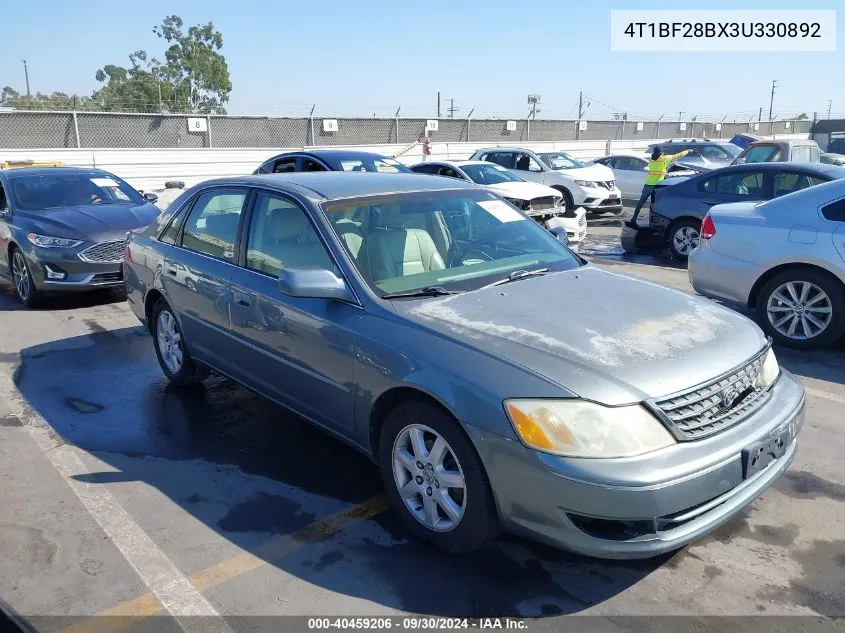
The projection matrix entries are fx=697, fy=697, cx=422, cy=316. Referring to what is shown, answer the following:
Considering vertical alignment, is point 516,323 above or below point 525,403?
above

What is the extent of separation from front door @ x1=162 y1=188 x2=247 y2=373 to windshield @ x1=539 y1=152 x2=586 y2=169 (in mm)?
12449

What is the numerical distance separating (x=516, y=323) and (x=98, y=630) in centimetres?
212

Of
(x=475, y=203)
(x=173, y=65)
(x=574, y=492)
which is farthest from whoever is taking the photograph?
(x=173, y=65)

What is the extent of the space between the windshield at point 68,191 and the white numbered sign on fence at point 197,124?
12.2 meters

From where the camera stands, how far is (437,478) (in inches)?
120

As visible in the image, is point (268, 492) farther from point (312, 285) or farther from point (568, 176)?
point (568, 176)

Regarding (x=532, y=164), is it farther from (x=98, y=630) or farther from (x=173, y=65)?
(x=173, y=65)

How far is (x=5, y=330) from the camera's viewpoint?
7.22m

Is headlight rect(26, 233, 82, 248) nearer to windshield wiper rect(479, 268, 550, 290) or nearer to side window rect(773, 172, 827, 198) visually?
windshield wiper rect(479, 268, 550, 290)

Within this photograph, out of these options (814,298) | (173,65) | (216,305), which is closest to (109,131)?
(216,305)

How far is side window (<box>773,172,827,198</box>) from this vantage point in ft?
29.0

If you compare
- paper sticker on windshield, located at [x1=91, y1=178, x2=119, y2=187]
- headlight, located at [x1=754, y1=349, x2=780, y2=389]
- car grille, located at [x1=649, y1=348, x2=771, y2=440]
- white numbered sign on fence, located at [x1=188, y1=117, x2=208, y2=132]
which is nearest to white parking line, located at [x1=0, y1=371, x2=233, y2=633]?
car grille, located at [x1=649, y1=348, x2=771, y2=440]

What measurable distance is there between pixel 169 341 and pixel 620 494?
388 cm

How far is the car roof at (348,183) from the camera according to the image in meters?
4.07
